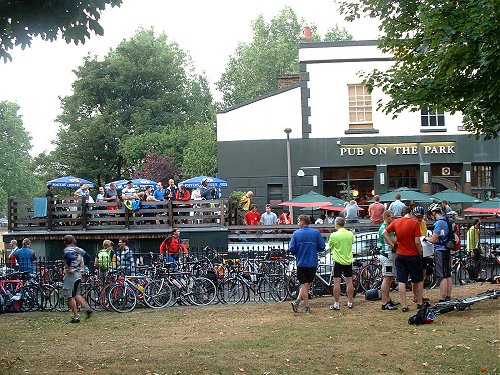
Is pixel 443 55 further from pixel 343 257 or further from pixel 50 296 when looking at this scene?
pixel 50 296

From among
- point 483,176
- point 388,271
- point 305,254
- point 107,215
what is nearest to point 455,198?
point 483,176

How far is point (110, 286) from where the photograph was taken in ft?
55.1

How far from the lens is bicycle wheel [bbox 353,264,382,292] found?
1739 cm

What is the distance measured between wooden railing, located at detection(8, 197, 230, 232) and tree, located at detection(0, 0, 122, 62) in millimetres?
13083

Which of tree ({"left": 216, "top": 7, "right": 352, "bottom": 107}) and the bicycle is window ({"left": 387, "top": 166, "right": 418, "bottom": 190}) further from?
tree ({"left": 216, "top": 7, "right": 352, "bottom": 107})

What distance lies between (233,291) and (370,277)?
3.14 m

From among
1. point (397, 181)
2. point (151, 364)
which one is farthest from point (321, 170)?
point (151, 364)

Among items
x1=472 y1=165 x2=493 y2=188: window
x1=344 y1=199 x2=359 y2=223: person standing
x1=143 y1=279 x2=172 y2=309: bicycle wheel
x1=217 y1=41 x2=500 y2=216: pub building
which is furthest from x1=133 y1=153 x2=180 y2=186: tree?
x1=143 y1=279 x2=172 y2=309: bicycle wheel

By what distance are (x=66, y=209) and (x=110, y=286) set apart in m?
8.58

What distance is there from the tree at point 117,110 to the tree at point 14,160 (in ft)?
57.6

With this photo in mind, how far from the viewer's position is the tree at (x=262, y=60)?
68.4 metres

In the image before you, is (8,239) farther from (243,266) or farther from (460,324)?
(460,324)

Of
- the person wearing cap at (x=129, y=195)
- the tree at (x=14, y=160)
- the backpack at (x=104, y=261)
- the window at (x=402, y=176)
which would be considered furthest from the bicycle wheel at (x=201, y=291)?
the tree at (x=14, y=160)

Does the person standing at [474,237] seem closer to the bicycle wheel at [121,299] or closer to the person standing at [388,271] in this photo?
the person standing at [388,271]
